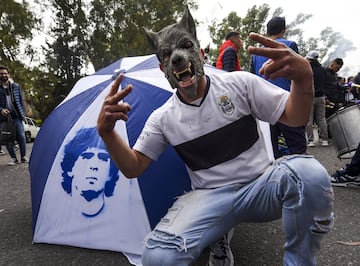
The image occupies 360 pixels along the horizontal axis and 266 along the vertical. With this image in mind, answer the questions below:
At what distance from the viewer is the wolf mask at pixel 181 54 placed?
1.51 metres

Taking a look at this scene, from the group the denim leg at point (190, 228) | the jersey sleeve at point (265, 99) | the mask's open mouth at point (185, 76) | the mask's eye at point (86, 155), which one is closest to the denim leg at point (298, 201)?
the denim leg at point (190, 228)

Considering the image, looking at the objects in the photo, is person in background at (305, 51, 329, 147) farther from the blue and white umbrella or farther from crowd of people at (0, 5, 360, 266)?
crowd of people at (0, 5, 360, 266)

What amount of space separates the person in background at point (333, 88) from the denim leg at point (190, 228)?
17.8ft

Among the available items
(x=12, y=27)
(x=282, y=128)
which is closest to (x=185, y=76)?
(x=282, y=128)

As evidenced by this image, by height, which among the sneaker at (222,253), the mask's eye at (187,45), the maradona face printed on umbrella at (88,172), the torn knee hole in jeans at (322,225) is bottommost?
the sneaker at (222,253)

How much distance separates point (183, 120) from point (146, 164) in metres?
0.30

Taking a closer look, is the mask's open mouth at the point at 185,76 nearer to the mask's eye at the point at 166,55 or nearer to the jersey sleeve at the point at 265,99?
the mask's eye at the point at 166,55

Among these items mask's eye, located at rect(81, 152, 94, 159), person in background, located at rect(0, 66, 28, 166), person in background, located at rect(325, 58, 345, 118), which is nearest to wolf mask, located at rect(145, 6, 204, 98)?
mask's eye, located at rect(81, 152, 94, 159)

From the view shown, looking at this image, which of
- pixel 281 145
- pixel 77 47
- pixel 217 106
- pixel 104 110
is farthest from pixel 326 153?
pixel 77 47

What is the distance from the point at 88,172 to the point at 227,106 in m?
1.14

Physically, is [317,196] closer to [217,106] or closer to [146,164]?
[217,106]

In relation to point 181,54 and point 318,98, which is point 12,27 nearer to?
point 318,98

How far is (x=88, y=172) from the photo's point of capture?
2166 millimetres

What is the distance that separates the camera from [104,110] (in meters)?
1.33
